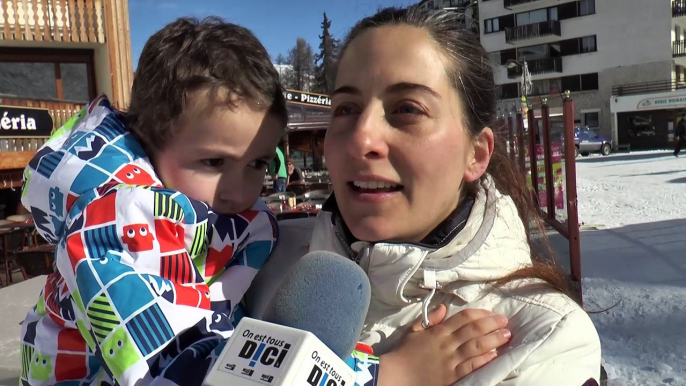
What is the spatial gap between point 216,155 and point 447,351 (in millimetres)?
747

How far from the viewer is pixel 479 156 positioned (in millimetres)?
1475

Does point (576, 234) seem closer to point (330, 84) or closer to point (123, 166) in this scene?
point (330, 84)

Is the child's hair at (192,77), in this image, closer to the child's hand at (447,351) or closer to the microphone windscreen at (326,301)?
the microphone windscreen at (326,301)

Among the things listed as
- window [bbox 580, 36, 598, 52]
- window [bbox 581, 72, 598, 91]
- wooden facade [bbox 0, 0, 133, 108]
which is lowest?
wooden facade [bbox 0, 0, 133, 108]

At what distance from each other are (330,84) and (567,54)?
42.3 metres

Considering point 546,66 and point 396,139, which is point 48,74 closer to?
point 396,139

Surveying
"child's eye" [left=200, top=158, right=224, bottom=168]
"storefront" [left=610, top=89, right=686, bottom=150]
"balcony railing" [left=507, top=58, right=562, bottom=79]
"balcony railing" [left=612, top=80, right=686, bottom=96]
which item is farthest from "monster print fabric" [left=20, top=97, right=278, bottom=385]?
"balcony railing" [left=507, top=58, right=562, bottom=79]

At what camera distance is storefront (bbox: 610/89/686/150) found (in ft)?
112

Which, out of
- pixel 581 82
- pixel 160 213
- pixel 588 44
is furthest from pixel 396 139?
pixel 588 44

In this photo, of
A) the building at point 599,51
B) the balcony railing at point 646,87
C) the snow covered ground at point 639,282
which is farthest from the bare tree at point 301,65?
the snow covered ground at point 639,282

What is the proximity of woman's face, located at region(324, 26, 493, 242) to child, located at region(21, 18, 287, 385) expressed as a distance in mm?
305

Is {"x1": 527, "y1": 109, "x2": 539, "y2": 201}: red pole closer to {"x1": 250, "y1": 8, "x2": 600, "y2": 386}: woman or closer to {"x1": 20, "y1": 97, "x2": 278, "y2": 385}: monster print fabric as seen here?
{"x1": 250, "y1": 8, "x2": 600, "y2": 386}: woman

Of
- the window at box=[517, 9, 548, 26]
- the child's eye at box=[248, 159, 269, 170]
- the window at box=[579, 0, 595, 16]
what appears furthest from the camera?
the window at box=[517, 9, 548, 26]

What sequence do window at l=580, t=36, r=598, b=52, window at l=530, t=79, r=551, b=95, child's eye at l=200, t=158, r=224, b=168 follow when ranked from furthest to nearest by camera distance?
window at l=530, t=79, r=551, b=95 → window at l=580, t=36, r=598, b=52 → child's eye at l=200, t=158, r=224, b=168
